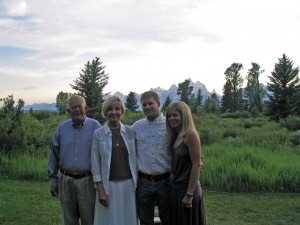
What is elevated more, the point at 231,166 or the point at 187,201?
the point at 187,201

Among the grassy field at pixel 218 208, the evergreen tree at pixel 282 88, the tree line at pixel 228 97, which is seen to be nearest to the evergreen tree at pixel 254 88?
the tree line at pixel 228 97

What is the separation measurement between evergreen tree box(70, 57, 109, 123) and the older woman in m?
32.2

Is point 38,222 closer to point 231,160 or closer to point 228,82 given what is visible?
point 231,160

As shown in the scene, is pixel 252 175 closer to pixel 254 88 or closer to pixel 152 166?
pixel 152 166

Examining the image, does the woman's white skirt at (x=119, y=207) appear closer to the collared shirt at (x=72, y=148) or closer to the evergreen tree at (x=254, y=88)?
the collared shirt at (x=72, y=148)

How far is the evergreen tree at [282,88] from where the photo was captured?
39750mm

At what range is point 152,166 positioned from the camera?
3.90 meters

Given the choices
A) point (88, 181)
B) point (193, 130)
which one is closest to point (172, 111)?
point (193, 130)

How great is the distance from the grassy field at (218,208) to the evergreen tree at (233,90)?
54.4 metres

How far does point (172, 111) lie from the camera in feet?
12.4

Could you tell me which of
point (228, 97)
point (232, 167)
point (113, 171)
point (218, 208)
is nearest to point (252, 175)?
point (232, 167)

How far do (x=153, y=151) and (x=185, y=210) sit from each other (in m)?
0.64

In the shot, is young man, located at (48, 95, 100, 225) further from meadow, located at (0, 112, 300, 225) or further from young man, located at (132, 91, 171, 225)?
meadow, located at (0, 112, 300, 225)

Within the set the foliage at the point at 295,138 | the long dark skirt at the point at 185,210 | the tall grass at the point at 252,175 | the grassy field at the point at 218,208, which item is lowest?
the grassy field at the point at 218,208
